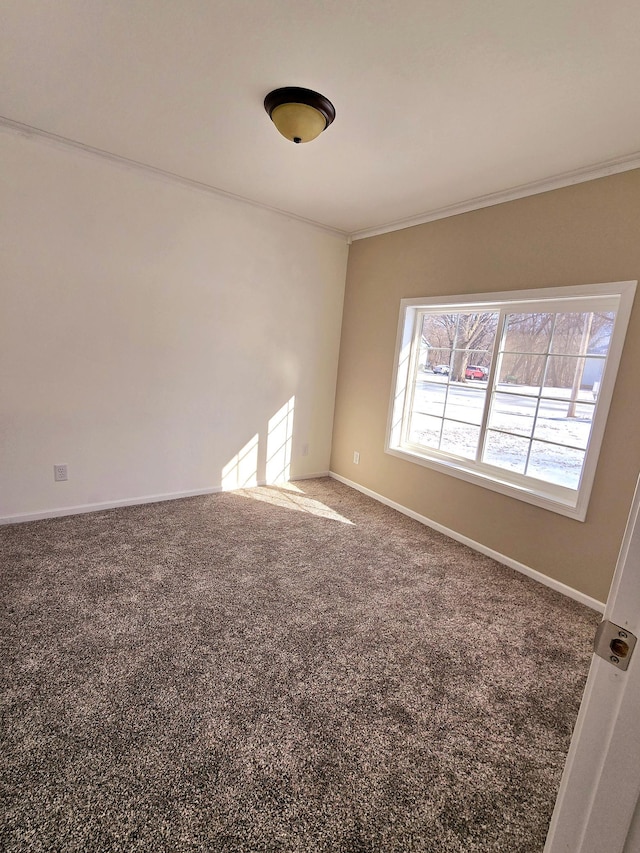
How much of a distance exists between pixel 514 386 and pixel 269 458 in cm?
239

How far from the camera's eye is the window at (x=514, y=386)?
2480 millimetres

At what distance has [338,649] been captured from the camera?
6.41 ft

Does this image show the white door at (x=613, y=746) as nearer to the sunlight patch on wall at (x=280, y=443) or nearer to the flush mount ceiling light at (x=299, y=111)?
the flush mount ceiling light at (x=299, y=111)

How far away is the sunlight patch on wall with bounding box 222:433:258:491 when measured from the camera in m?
3.89

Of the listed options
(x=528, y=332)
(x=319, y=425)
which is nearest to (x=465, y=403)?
(x=528, y=332)

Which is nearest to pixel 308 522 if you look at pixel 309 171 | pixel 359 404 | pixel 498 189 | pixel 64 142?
pixel 359 404

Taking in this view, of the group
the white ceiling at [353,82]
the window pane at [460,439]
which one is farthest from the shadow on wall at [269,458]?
the white ceiling at [353,82]

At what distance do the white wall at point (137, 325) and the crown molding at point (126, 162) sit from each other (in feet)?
0.12

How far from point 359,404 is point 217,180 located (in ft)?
7.66

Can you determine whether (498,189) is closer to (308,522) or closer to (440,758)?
(308,522)

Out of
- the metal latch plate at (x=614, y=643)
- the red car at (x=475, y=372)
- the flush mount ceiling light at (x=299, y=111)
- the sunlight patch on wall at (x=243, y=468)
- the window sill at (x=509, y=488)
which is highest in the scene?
the flush mount ceiling light at (x=299, y=111)

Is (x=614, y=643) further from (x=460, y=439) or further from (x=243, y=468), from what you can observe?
(x=243, y=468)

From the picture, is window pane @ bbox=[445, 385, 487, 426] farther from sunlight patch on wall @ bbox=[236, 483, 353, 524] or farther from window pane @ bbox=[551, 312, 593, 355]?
sunlight patch on wall @ bbox=[236, 483, 353, 524]

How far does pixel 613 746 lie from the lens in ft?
2.03
